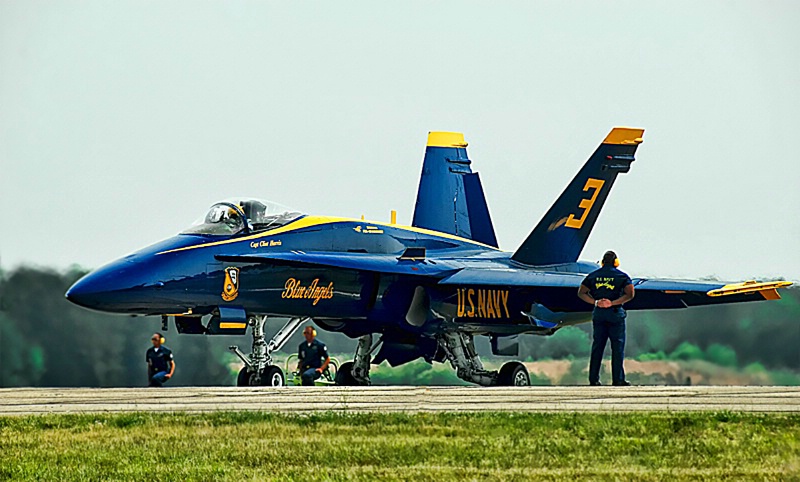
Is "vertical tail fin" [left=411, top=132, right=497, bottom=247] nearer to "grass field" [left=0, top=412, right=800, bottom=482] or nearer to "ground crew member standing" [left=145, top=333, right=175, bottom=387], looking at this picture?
"ground crew member standing" [left=145, top=333, right=175, bottom=387]

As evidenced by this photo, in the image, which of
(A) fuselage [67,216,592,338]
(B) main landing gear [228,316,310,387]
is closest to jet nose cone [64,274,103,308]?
(A) fuselage [67,216,592,338]

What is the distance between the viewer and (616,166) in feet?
77.5

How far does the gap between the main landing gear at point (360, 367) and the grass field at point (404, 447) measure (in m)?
10.2

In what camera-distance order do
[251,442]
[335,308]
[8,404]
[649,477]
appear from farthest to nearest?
1. [335,308]
2. [8,404]
3. [251,442]
4. [649,477]

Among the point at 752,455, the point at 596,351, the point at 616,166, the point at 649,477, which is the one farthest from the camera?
the point at 616,166

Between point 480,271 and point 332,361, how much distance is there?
11.0 ft

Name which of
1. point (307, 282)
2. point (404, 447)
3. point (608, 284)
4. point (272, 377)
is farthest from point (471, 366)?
point (404, 447)

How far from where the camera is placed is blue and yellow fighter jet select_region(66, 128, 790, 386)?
770 inches

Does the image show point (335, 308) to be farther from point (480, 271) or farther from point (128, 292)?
point (128, 292)

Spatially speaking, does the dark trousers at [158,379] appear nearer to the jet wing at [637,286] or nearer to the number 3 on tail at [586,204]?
the jet wing at [637,286]

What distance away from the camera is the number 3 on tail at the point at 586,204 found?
2350 cm

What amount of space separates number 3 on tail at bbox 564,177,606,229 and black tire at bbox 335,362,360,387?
4.25 meters

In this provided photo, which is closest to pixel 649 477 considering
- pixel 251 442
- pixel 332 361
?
pixel 251 442

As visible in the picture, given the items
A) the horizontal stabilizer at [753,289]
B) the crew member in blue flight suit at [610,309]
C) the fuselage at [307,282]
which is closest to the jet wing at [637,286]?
the horizontal stabilizer at [753,289]
